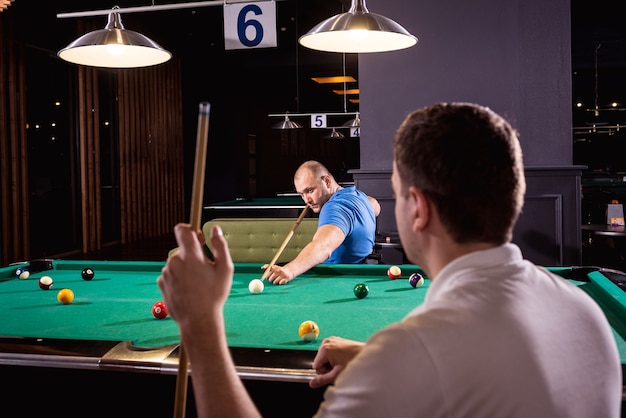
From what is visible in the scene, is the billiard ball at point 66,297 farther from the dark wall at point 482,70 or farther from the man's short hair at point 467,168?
the dark wall at point 482,70

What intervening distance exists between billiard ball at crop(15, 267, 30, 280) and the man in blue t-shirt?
1.41 metres

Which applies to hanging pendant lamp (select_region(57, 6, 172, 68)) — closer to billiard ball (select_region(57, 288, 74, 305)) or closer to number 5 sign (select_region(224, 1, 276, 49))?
billiard ball (select_region(57, 288, 74, 305))

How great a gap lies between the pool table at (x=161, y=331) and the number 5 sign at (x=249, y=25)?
2.52 m

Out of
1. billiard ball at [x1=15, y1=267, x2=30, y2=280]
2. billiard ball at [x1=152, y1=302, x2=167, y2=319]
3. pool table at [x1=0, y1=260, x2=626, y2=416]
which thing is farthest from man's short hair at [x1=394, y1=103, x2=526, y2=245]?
billiard ball at [x1=15, y1=267, x2=30, y2=280]

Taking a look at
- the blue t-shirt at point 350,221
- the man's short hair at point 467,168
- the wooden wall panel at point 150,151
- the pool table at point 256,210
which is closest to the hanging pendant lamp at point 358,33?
the blue t-shirt at point 350,221

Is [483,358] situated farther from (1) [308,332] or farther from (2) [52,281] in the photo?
(2) [52,281]

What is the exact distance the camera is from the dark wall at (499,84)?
551 cm

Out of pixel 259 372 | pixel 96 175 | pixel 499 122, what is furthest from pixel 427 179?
pixel 96 175

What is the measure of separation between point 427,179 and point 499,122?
16 centimetres

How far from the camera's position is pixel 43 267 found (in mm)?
3693

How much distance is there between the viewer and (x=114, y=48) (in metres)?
Result: 3.36

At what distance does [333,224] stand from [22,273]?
71.8 inches

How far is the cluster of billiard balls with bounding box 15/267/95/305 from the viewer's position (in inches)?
108

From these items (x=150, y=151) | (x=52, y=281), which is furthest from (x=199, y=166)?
(x=150, y=151)
